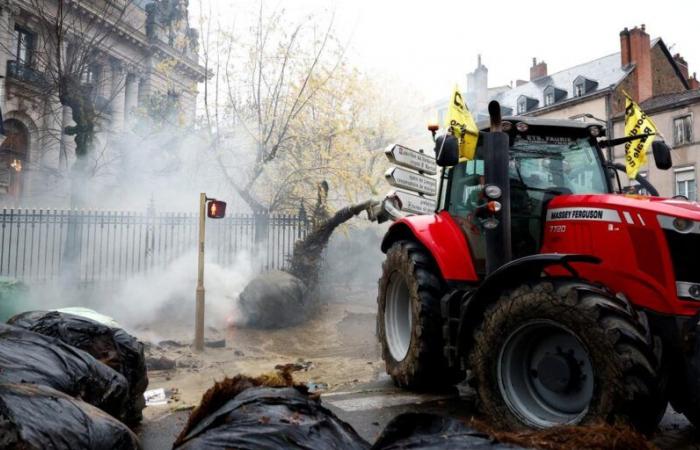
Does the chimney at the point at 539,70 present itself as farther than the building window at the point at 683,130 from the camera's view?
Yes

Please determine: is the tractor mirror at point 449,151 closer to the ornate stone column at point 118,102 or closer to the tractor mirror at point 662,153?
the tractor mirror at point 662,153

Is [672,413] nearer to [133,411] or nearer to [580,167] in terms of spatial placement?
[580,167]

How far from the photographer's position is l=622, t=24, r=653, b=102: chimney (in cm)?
3048

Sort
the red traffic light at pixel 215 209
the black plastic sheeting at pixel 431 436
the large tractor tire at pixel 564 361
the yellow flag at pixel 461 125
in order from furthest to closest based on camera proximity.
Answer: the red traffic light at pixel 215 209 → the yellow flag at pixel 461 125 → the large tractor tire at pixel 564 361 → the black plastic sheeting at pixel 431 436

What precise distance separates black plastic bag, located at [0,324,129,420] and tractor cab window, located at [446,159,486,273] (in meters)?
2.80

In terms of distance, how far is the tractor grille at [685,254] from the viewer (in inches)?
123

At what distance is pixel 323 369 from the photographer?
7352 mm

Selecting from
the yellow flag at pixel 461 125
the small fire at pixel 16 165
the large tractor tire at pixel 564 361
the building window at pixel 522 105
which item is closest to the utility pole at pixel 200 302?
the yellow flag at pixel 461 125

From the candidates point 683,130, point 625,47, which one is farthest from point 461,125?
point 625,47

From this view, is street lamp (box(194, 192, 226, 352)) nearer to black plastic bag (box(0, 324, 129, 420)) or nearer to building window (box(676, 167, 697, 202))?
black plastic bag (box(0, 324, 129, 420))

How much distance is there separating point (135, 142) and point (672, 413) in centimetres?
1904

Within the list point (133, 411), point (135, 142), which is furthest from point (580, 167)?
point (135, 142)

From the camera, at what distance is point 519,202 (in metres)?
4.10

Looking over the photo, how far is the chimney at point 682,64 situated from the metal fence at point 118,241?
109 feet
